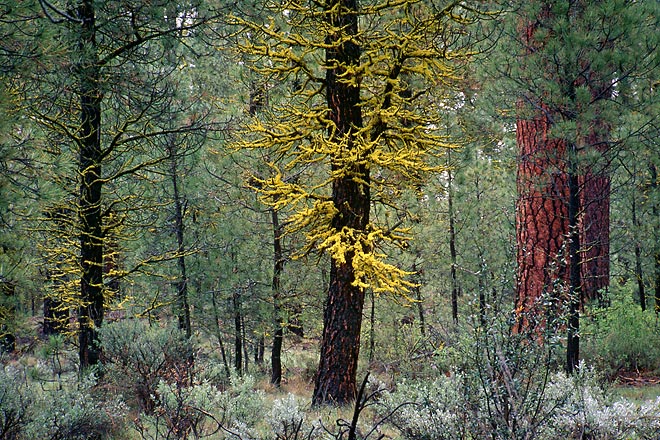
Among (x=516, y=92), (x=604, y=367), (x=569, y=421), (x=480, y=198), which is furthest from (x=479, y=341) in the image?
(x=480, y=198)

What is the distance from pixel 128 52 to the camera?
6844mm

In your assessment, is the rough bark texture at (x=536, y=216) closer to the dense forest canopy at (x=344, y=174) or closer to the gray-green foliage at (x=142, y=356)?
the dense forest canopy at (x=344, y=174)

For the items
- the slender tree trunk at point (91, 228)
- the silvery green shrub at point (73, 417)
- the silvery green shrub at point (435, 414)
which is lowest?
the silvery green shrub at point (73, 417)

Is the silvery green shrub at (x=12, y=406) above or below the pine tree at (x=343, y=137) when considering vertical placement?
below

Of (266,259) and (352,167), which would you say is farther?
(266,259)

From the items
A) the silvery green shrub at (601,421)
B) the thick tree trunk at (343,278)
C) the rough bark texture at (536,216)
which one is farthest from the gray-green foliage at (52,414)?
the rough bark texture at (536,216)

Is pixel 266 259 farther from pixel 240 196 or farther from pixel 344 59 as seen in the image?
pixel 344 59

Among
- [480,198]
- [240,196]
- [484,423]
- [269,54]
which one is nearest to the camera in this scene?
[484,423]

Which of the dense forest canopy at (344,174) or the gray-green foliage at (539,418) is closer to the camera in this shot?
the gray-green foliage at (539,418)

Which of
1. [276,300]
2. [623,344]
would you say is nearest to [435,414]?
[623,344]

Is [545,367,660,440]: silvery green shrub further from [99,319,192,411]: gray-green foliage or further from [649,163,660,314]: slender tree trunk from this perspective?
[649,163,660,314]: slender tree trunk

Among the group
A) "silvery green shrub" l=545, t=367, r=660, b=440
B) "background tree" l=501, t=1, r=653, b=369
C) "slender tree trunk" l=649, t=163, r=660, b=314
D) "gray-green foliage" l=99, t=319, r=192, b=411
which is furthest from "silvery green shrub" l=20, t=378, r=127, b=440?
"slender tree trunk" l=649, t=163, r=660, b=314

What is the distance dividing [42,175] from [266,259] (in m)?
6.11

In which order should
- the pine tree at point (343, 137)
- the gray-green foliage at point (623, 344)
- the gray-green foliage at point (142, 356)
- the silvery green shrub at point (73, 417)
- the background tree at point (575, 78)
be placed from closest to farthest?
1. the silvery green shrub at point (73, 417)
2. the background tree at point (575, 78)
3. the gray-green foliage at point (142, 356)
4. the pine tree at point (343, 137)
5. the gray-green foliage at point (623, 344)
